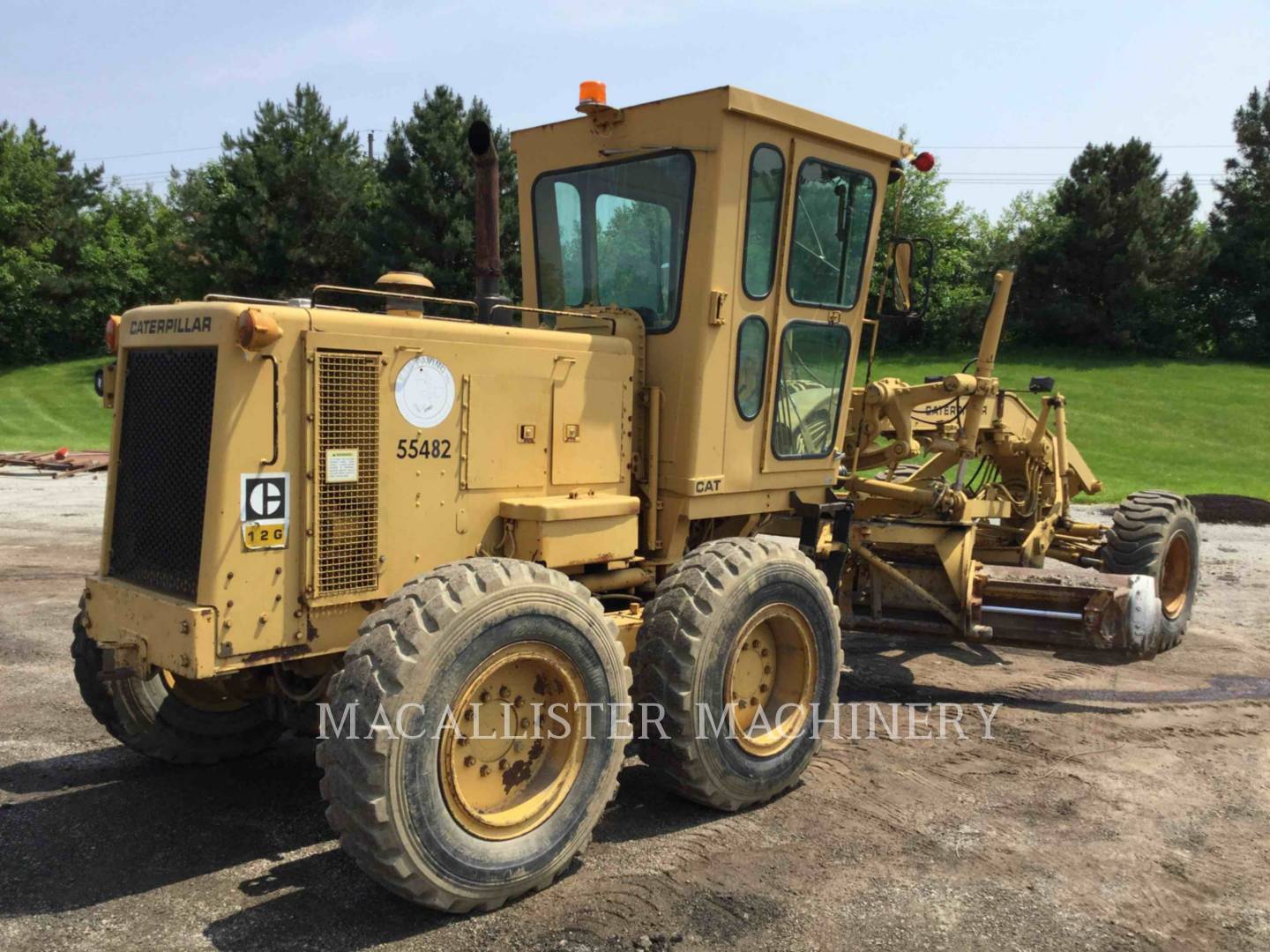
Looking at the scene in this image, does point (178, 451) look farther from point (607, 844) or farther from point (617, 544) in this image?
point (607, 844)

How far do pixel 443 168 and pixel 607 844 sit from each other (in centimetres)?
2717

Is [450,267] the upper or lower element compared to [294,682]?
upper

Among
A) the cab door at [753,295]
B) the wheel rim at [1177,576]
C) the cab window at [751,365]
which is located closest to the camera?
the cab door at [753,295]

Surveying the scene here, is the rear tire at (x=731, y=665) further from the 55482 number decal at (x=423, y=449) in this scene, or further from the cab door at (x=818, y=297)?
the 55482 number decal at (x=423, y=449)

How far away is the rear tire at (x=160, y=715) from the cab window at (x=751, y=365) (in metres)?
2.83

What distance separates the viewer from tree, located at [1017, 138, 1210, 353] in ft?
116

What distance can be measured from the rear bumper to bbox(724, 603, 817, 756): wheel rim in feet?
7.82

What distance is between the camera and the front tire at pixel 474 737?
3.56 metres

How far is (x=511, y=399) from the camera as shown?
15.1ft

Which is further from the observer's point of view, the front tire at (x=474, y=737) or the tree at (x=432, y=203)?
the tree at (x=432, y=203)

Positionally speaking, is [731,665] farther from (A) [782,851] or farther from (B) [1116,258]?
(B) [1116,258]

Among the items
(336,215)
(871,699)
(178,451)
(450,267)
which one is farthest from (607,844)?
(336,215)

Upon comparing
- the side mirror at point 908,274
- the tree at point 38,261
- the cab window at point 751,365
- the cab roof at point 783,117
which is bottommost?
the cab window at point 751,365

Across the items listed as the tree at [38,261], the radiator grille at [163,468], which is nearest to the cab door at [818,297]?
the radiator grille at [163,468]
